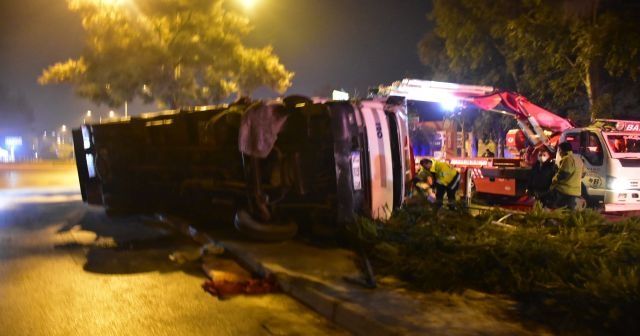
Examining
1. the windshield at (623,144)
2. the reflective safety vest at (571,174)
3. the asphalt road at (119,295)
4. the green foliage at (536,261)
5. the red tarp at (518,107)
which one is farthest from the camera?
the red tarp at (518,107)

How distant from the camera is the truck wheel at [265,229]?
8266 millimetres

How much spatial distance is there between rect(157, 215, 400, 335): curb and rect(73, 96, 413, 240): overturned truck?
1.29 metres

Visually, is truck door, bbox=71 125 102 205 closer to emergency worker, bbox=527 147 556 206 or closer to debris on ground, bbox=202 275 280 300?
debris on ground, bbox=202 275 280 300

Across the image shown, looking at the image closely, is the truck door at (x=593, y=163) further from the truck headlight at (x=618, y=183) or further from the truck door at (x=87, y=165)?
the truck door at (x=87, y=165)

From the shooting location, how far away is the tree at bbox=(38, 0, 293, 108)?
57.2 ft

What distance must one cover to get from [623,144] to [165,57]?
12945 mm

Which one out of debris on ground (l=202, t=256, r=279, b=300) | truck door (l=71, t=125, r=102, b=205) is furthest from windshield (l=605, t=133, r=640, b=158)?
truck door (l=71, t=125, r=102, b=205)

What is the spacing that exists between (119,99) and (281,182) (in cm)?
1277

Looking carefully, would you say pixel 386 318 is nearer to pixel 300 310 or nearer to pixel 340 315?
pixel 340 315

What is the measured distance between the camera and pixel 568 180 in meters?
9.23

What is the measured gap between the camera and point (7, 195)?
18.6 metres

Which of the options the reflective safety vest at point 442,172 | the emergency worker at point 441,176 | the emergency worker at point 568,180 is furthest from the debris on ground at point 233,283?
the emergency worker at point 568,180

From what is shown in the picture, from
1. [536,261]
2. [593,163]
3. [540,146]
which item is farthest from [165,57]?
[536,261]

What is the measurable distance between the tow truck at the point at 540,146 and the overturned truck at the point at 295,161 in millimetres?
2979
